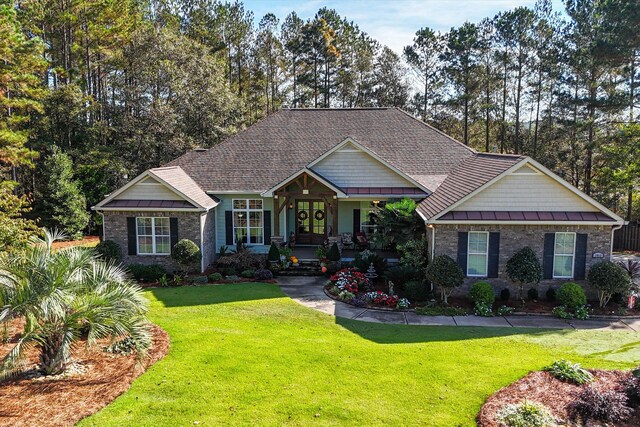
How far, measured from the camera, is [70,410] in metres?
7.90

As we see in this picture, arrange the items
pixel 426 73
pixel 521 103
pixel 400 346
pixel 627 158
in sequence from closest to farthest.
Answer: pixel 400 346
pixel 627 158
pixel 521 103
pixel 426 73

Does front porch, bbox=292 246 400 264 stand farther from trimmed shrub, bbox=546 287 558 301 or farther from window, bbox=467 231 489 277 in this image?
trimmed shrub, bbox=546 287 558 301

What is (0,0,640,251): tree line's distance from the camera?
28234 millimetres

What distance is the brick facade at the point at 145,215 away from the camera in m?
18.9

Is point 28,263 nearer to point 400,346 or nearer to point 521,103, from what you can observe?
point 400,346

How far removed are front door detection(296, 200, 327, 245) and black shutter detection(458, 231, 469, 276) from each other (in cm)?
824

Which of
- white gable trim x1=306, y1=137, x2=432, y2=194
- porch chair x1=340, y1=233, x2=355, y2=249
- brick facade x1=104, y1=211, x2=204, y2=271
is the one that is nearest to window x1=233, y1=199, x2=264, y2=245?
brick facade x1=104, y1=211, x2=204, y2=271

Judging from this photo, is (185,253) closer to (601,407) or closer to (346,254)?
(346,254)

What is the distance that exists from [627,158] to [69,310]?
2911 centimetres

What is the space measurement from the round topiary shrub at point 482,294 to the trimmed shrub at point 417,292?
1.49 metres

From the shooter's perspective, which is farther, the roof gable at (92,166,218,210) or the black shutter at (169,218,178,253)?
the black shutter at (169,218,178,253)

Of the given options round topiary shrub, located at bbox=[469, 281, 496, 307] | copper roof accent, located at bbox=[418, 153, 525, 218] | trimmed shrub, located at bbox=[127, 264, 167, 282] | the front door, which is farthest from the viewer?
the front door

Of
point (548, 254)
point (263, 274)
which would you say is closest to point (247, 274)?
point (263, 274)

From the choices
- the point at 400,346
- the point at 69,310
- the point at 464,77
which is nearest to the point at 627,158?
the point at 464,77
